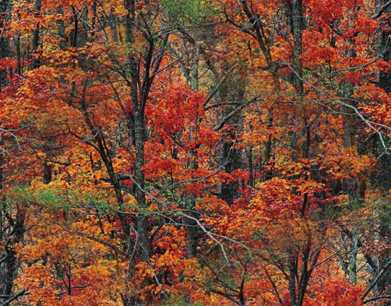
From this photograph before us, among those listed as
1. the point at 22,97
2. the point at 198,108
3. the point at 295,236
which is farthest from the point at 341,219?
the point at 22,97

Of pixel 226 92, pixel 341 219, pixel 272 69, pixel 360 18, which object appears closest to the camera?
pixel 341 219

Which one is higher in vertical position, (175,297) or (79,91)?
(79,91)

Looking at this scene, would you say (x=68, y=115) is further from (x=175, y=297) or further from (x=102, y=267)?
(x=175, y=297)

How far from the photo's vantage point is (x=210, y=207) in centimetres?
1622

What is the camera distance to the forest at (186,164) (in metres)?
13.6

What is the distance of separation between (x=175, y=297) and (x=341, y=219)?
153 inches

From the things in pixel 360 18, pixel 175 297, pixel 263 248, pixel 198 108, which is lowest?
pixel 175 297

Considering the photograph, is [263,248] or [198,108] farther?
[198,108]

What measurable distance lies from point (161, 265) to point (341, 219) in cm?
410

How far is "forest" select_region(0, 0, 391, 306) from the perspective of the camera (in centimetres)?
1357

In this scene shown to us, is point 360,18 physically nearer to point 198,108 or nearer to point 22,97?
point 198,108

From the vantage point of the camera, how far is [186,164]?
17703 millimetres

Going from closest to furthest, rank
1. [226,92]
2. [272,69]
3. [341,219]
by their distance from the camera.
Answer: [341,219] → [272,69] → [226,92]

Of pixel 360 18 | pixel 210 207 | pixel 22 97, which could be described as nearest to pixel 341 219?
pixel 210 207
